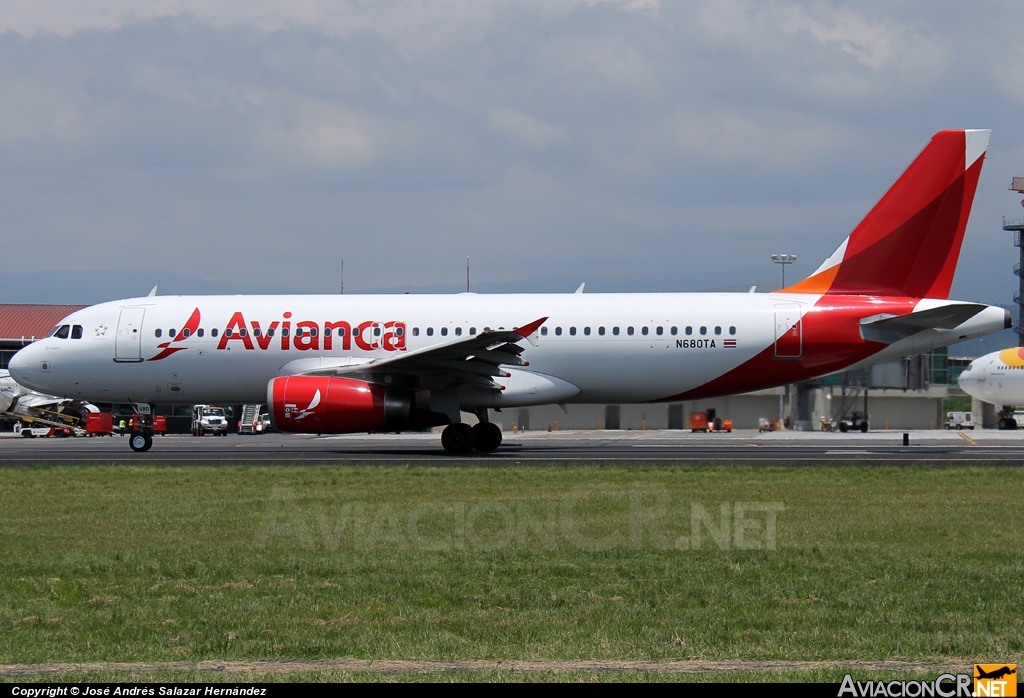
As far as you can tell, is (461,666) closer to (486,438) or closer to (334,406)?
(334,406)

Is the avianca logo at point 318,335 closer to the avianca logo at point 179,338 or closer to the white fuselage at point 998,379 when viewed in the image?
the avianca logo at point 179,338

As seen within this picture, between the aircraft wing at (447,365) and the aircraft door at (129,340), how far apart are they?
191 inches

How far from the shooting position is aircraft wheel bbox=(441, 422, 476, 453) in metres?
25.0

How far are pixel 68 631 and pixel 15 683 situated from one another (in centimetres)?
131

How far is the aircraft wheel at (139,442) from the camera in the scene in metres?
27.2

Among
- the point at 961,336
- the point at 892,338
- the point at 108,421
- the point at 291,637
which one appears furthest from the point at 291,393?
the point at 108,421

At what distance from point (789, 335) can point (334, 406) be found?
1071 centimetres

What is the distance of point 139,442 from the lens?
1074 inches

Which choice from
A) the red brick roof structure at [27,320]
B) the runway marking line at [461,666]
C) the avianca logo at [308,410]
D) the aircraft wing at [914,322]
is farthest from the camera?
the red brick roof structure at [27,320]

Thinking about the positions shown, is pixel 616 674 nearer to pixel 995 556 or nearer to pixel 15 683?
pixel 15 683

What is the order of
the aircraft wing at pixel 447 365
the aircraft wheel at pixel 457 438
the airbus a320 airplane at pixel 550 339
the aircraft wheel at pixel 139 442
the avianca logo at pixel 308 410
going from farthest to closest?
the aircraft wheel at pixel 139 442 < the aircraft wheel at pixel 457 438 < the airbus a320 airplane at pixel 550 339 < the avianca logo at pixel 308 410 < the aircraft wing at pixel 447 365

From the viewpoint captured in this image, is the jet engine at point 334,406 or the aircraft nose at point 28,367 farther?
the aircraft nose at point 28,367

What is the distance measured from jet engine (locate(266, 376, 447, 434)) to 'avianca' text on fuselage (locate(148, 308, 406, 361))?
7.31ft

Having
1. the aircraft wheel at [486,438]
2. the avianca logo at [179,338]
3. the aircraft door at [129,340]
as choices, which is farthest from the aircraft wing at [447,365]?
the aircraft door at [129,340]
